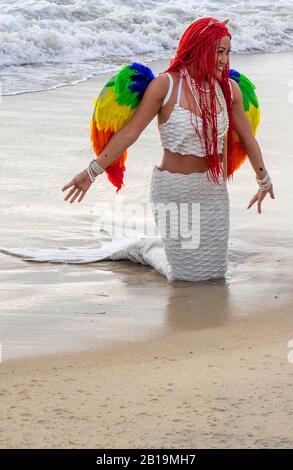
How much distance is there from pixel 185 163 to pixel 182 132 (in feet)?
0.55

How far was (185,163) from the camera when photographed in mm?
5094

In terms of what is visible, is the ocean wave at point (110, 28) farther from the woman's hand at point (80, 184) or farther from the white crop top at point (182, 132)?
the woman's hand at point (80, 184)

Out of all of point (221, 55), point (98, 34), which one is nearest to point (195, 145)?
point (221, 55)

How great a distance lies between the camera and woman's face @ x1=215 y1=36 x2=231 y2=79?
498 cm

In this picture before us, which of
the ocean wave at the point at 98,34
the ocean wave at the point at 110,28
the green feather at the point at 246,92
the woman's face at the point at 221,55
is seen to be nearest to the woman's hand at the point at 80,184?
the woman's face at the point at 221,55

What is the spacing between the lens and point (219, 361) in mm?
3697

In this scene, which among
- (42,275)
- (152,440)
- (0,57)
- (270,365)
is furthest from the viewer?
(0,57)

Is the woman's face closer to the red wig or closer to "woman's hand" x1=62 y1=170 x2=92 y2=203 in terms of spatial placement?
the red wig

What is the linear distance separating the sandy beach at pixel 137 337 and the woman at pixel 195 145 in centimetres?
19

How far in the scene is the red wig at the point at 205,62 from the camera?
4953mm

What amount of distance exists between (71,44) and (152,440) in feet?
39.3

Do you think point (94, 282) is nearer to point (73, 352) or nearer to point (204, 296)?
point (204, 296)

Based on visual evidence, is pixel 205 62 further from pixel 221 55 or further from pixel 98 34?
pixel 98 34

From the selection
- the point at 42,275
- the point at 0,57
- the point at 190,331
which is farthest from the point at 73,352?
the point at 0,57
